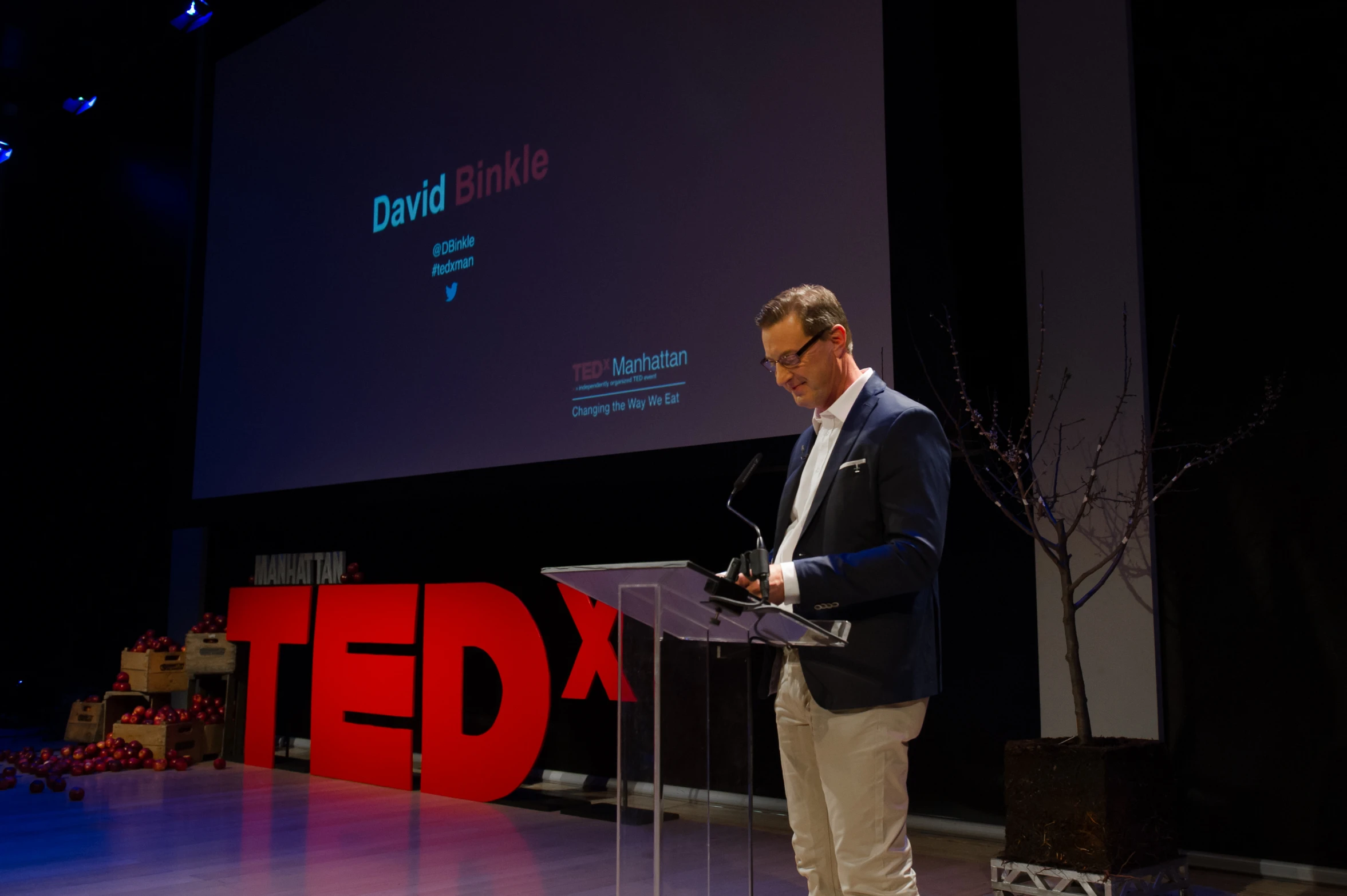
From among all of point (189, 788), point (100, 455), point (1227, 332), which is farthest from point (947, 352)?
point (100, 455)

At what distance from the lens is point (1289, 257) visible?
3.52m

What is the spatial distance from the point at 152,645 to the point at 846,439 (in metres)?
5.96

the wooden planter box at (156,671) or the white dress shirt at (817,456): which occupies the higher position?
the white dress shirt at (817,456)

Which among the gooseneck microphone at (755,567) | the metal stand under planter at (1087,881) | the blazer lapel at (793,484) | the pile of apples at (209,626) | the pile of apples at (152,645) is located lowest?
the metal stand under planter at (1087,881)

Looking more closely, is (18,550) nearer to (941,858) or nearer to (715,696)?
(941,858)

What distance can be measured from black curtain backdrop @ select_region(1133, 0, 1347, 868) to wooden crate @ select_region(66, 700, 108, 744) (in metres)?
5.95

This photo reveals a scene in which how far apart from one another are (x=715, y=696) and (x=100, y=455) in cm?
753

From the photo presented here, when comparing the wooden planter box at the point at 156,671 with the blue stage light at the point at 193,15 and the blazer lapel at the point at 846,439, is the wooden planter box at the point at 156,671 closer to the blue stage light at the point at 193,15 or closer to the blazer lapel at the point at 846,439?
the blue stage light at the point at 193,15

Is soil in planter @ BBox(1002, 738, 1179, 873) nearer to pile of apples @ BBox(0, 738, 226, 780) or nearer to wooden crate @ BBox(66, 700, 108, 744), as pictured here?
pile of apples @ BBox(0, 738, 226, 780)

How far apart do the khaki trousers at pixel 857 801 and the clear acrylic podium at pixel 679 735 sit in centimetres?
11

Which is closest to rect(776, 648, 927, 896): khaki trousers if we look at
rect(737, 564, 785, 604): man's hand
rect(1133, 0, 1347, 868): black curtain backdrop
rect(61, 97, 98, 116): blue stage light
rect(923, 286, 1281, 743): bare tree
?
rect(737, 564, 785, 604): man's hand

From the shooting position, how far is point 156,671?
6.59m

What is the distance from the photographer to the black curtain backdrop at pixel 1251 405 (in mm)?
3375

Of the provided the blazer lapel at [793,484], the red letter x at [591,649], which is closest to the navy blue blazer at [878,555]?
the blazer lapel at [793,484]
